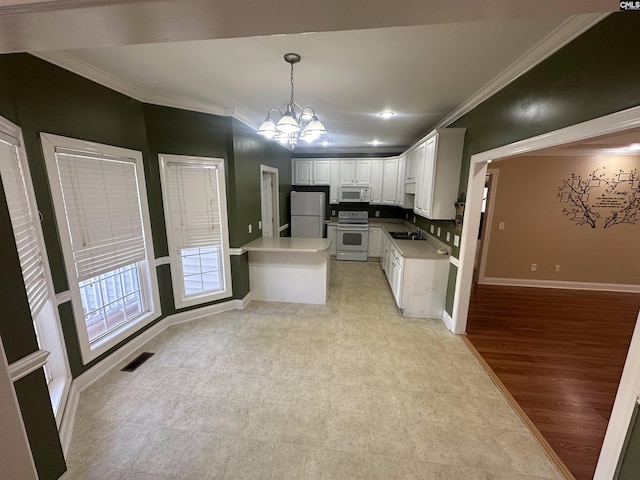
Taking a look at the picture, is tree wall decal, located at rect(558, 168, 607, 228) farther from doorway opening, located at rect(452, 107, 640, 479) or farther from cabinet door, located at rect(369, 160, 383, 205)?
cabinet door, located at rect(369, 160, 383, 205)

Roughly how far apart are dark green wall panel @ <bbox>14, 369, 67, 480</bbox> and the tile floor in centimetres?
18

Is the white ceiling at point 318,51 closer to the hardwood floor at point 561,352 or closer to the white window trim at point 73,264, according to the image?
the white window trim at point 73,264

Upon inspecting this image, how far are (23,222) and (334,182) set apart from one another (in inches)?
196

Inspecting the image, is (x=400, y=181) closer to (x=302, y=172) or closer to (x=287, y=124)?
(x=302, y=172)

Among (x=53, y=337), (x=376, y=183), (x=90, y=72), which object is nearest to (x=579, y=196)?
(x=376, y=183)

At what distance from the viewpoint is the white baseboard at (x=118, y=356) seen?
5.70ft

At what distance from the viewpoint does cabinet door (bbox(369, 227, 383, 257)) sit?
230 inches

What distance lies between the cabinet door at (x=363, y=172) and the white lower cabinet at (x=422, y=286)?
2864 millimetres

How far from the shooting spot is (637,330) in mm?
1166

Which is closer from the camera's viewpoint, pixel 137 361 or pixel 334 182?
pixel 137 361

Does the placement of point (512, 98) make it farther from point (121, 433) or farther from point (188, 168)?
point (121, 433)

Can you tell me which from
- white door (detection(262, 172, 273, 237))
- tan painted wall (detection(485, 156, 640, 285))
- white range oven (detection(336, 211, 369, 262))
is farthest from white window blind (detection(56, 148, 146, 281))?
tan painted wall (detection(485, 156, 640, 285))

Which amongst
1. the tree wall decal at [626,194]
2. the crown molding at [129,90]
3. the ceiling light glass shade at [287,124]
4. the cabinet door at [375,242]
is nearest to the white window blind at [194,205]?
the crown molding at [129,90]

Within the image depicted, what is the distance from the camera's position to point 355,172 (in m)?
5.79
